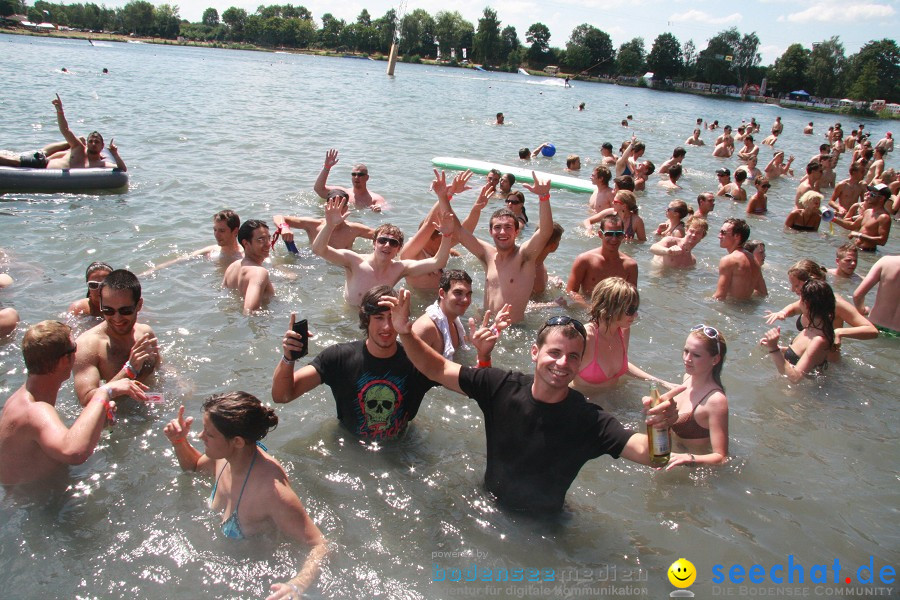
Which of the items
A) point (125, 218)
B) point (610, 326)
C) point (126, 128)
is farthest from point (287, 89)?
point (610, 326)

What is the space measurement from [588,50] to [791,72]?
3942 centimetres

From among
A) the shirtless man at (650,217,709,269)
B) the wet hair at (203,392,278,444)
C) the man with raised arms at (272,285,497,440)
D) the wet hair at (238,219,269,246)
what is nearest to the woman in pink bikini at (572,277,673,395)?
the man with raised arms at (272,285,497,440)

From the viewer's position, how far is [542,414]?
124 inches

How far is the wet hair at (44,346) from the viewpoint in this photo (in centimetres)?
331

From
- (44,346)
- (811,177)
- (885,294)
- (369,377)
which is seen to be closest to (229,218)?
(44,346)

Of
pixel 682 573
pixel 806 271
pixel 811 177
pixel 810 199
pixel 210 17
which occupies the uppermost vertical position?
pixel 210 17

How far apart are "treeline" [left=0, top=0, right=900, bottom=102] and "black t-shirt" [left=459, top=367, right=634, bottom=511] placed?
83135 mm

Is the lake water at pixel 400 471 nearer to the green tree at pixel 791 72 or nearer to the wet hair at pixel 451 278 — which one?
the wet hair at pixel 451 278

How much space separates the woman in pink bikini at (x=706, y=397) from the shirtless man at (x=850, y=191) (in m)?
11.4

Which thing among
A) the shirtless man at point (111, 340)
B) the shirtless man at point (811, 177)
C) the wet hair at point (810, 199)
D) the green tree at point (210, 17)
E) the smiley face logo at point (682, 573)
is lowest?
the smiley face logo at point (682, 573)

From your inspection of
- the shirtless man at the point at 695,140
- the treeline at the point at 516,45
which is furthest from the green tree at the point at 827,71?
the shirtless man at the point at 695,140

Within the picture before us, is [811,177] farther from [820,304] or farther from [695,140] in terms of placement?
[695,140]

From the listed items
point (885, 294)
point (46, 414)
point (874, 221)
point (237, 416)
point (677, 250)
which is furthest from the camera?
point (874, 221)

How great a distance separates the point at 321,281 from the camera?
7.94m
